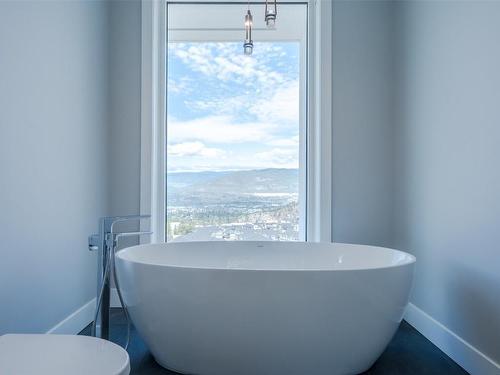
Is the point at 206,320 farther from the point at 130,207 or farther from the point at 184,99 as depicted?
the point at 184,99

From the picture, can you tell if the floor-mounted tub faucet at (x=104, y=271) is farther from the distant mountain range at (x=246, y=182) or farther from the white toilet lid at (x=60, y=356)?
the distant mountain range at (x=246, y=182)

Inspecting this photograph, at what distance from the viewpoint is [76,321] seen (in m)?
2.33

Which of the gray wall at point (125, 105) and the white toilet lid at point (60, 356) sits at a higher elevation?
the gray wall at point (125, 105)

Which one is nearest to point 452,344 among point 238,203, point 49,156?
point 238,203

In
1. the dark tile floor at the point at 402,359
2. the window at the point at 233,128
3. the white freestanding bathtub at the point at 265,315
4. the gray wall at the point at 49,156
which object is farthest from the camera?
the window at the point at 233,128

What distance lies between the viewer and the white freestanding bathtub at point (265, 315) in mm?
1565

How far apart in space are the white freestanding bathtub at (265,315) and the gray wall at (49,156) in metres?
0.48

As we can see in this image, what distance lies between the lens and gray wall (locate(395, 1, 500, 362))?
1.76 m

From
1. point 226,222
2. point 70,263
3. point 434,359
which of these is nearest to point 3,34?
point 70,263

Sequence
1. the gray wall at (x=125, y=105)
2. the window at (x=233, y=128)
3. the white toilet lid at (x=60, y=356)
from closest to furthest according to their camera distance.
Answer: the white toilet lid at (x=60, y=356) → the gray wall at (x=125, y=105) → the window at (x=233, y=128)

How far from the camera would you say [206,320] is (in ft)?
5.27

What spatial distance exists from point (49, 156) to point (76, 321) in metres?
1.00

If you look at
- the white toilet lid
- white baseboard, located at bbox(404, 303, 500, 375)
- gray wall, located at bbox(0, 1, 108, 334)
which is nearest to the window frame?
gray wall, located at bbox(0, 1, 108, 334)

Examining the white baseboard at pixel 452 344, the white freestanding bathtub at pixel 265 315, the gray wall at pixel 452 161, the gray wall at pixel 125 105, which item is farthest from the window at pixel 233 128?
the white freestanding bathtub at pixel 265 315
